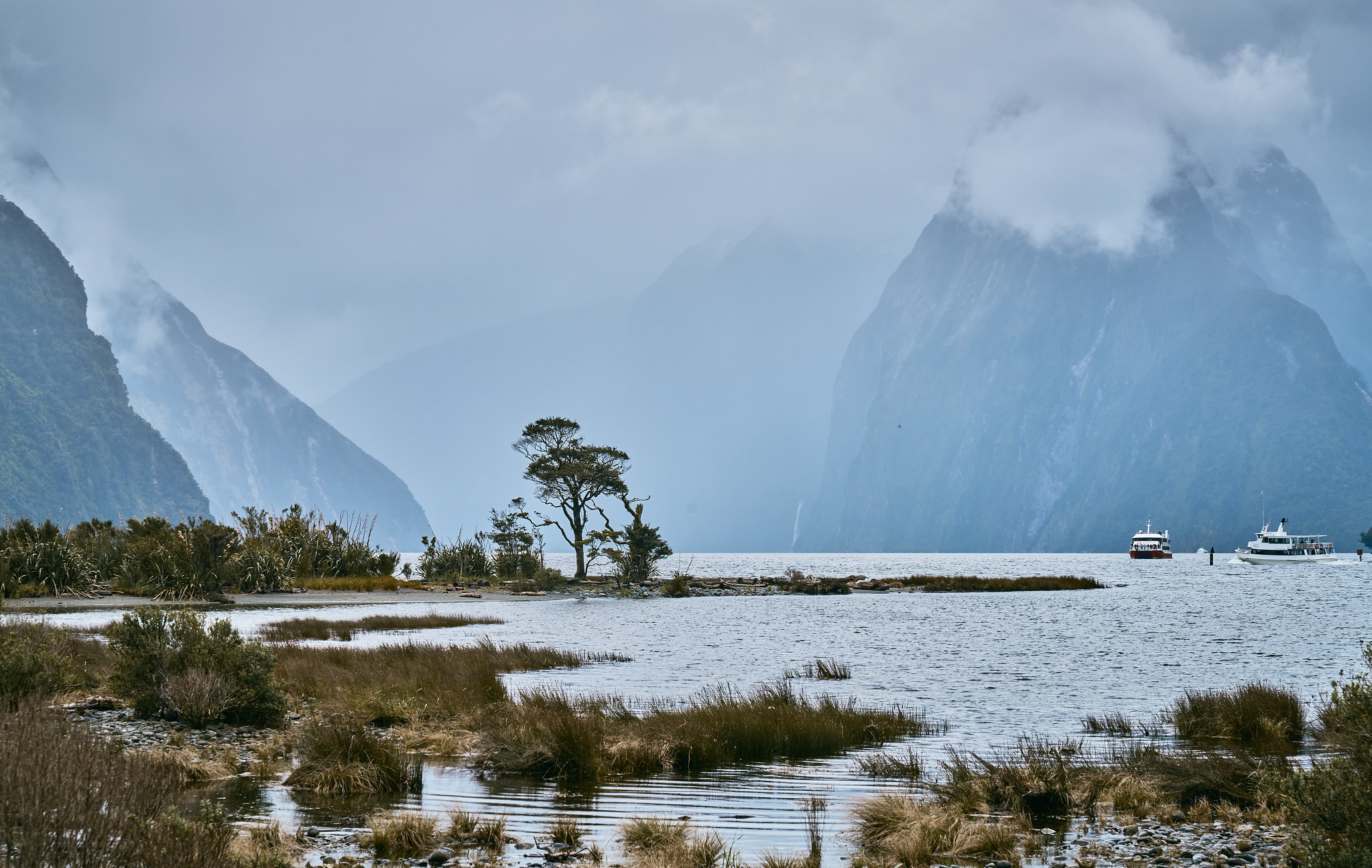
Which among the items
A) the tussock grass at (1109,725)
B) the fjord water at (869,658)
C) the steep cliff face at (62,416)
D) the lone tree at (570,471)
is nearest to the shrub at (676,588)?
the fjord water at (869,658)

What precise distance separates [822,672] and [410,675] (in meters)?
Result: 8.87

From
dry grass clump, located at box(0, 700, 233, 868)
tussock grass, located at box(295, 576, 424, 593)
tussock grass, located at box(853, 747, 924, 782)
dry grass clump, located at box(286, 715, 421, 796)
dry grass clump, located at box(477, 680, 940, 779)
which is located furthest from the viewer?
tussock grass, located at box(295, 576, 424, 593)

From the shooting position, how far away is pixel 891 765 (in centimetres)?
1127

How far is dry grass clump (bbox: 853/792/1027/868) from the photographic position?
7.94 metres

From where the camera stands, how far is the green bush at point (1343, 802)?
5.91 metres

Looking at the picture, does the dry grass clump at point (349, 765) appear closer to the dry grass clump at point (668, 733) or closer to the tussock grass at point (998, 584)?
the dry grass clump at point (668, 733)

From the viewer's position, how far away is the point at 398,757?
1066 cm

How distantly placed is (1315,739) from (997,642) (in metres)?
16.9

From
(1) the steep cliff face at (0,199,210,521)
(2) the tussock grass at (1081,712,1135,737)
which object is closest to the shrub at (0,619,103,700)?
(2) the tussock grass at (1081,712,1135,737)

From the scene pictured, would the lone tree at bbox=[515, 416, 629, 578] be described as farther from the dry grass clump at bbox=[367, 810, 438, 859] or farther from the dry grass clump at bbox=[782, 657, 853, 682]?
the dry grass clump at bbox=[367, 810, 438, 859]

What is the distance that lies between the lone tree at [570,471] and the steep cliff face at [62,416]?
81.8m

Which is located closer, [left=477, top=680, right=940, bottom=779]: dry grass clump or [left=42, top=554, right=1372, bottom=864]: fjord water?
[left=42, top=554, right=1372, bottom=864]: fjord water

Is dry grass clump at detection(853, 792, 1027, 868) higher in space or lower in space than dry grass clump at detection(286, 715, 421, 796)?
lower

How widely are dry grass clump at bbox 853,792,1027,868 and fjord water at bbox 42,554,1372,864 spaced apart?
0.50 m
